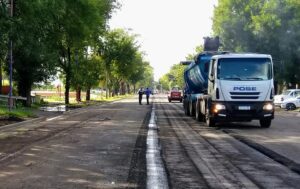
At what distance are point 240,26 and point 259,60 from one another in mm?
34967

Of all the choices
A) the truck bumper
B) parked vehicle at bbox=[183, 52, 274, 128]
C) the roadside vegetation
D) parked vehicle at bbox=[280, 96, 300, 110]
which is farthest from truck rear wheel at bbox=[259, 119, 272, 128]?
parked vehicle at bbox=[280, 96, 300, 110]

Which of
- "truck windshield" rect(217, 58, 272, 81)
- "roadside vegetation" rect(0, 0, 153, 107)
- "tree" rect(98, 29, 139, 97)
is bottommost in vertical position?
"truck windshield" rect(217, 58, 272, 81)

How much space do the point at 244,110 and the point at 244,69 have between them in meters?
1.56

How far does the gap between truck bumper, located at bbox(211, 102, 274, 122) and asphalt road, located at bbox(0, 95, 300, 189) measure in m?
2.57

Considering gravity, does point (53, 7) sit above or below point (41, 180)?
above

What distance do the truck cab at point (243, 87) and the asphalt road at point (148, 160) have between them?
2.66m

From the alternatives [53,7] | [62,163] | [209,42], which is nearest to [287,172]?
[62,163]

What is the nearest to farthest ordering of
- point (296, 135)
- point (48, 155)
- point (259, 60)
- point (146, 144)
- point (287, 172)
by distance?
point (287, 172) → point (48, 155) → point (146, 144) → point (296, 135) → point (259, 60)

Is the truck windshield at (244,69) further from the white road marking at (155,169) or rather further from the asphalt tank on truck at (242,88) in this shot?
the white road marking at (155,169)

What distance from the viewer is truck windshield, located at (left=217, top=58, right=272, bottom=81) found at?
19.3 m

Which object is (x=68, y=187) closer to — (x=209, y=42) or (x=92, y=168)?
(x=92, y=168)

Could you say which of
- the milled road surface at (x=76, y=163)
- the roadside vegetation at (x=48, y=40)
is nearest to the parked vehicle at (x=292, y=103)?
the roadside vegetation at (x=48, y=40)

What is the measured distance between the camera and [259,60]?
64.0 ft

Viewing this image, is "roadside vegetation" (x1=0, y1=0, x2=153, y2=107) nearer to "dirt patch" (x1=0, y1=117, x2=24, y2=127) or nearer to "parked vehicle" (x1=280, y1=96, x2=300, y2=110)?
→ "dirt patch" (x1=0, y1=117, x2=24, y2=127)
